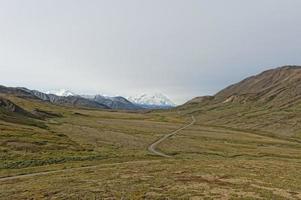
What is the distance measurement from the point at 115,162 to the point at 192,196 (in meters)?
28.2

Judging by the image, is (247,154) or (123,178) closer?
(123,178)

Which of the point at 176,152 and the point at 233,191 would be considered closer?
the point at 233,191

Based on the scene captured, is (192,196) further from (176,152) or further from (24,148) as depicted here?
(176,152)

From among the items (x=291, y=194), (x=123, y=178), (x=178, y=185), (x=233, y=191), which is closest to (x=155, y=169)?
(x=123, y=178)

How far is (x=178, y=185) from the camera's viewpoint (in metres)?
40.1

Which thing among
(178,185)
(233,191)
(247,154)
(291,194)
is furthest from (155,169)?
(247,154)

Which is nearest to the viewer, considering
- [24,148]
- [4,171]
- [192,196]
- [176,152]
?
[192,196]

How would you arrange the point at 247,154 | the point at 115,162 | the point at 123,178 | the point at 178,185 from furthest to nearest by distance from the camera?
the point at 247,154, the point at 115,162, the point at 123,178, the point at 178,185

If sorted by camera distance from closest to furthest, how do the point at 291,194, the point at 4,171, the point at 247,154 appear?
1. the point at 291,194
2. the point at 4,171
3. the point at 247,154

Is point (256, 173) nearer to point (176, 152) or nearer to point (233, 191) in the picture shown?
point (233, 191)

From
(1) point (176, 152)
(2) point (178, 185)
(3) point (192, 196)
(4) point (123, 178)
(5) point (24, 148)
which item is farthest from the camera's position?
(1) point (176, 152)

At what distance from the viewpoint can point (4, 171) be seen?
49750 mm

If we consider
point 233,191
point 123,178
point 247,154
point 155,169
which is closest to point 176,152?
point 247,154

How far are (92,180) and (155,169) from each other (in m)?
12.0
